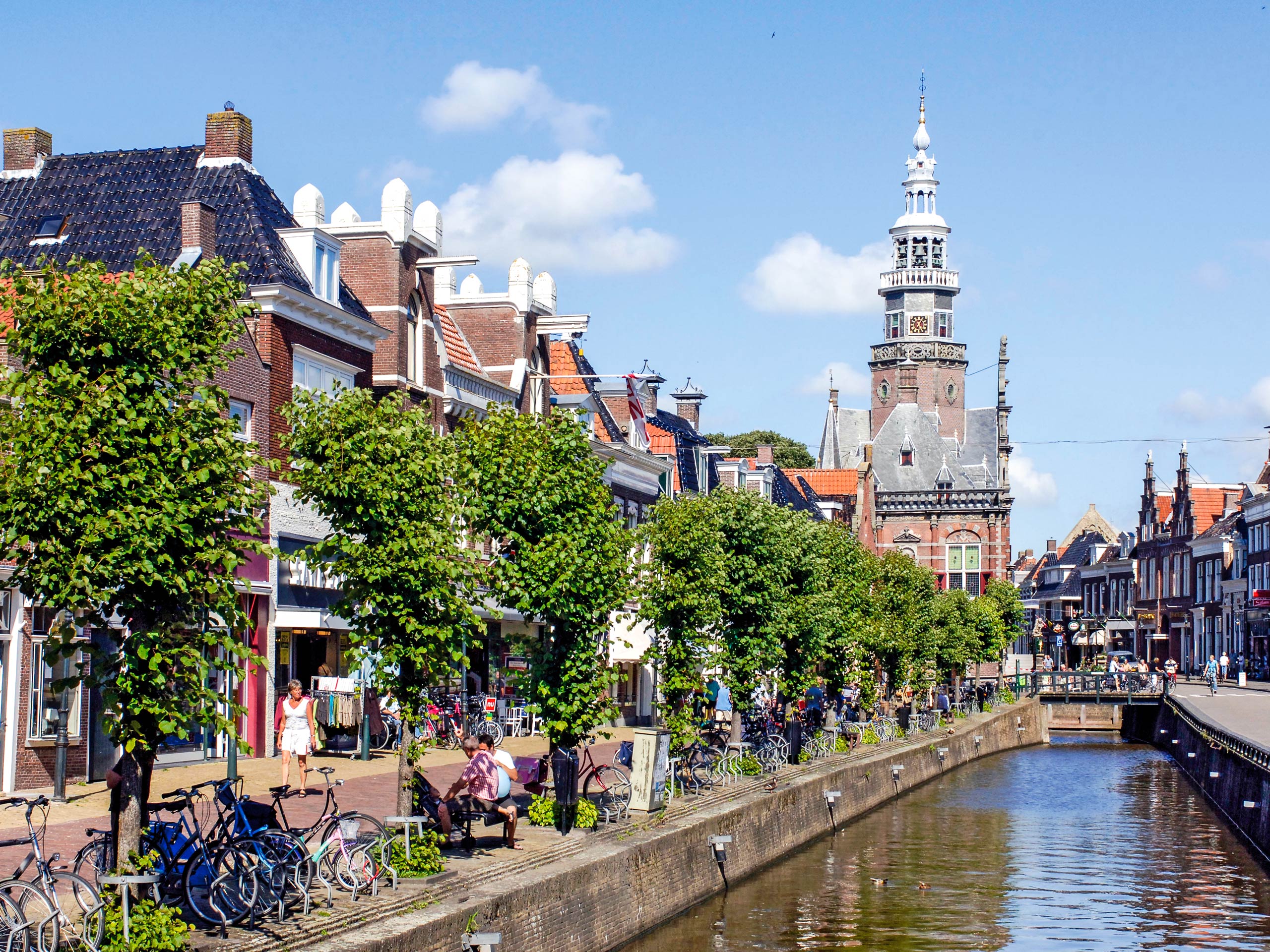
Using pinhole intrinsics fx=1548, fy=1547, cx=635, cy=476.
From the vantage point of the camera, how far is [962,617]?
242 ft

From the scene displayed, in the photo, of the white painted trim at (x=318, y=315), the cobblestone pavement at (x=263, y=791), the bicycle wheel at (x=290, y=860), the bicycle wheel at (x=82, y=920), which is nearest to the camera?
the bicycle wheel at (x=82, y=920)

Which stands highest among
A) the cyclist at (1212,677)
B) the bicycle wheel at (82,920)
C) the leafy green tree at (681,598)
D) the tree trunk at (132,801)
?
the leafy green tree at (681,598)

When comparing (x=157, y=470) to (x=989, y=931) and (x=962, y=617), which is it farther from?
(x=962, y=617)

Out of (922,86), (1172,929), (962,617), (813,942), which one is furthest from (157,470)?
(922,86)

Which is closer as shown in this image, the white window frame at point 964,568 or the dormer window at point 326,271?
the dormer window at point 326,271

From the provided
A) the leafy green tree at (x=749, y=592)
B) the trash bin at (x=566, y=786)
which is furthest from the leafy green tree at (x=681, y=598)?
the trash bin at (x=566, y=786)

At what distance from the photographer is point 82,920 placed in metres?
12.4

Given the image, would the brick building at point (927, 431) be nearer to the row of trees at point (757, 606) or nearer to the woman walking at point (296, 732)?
the row of trees at point (757, 606)

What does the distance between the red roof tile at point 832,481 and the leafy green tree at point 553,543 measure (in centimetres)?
7372

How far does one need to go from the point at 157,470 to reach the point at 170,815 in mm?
8004

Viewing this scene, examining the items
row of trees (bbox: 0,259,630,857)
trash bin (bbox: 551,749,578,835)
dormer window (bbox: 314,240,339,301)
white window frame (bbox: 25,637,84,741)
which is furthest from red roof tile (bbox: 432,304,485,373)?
row of trees (bbox: 0,259,630,857)

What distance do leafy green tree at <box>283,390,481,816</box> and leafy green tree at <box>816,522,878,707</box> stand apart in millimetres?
19133

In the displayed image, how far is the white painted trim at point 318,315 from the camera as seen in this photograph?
28.5 meters

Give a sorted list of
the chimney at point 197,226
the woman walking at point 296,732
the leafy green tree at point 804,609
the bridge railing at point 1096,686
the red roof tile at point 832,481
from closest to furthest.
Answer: the woman walking at point 296,732 < the chimney at point 197,226 < the leafy green tree at point 804,609 < the bridge railing at point 1096,686 < the red roof tile at point 832,481
